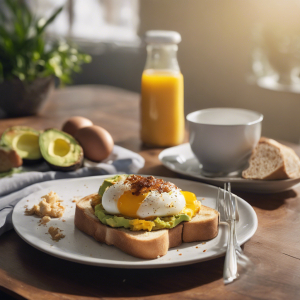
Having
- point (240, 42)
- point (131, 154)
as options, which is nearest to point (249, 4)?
point (240, 42)

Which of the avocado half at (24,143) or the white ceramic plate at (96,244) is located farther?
the avocado half at (24,143)

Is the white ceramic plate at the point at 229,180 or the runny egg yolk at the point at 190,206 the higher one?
the runny egg yolk at the point at 190,206

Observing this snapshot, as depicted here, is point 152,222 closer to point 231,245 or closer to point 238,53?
point 231,245

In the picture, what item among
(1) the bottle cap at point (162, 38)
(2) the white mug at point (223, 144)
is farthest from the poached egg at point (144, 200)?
(1) the bottle cap at point (162, 38)

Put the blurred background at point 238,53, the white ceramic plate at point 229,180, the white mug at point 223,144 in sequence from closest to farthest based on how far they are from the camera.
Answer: the white ceramic plate at point 229,180 < the white mug at point 223,144 < the blurred background at point 238,53

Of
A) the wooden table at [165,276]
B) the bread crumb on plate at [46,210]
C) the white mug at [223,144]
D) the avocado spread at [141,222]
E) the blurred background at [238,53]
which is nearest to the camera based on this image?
the wooden table at [165,276]

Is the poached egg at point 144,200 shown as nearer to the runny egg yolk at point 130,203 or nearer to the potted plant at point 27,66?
the runny egg yolk at point 130,203
